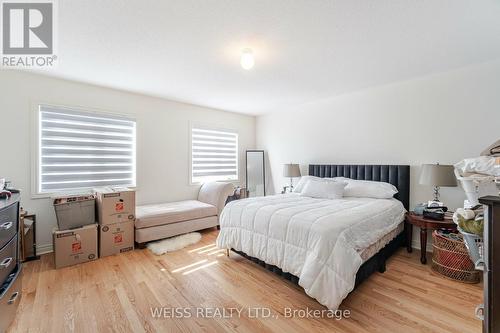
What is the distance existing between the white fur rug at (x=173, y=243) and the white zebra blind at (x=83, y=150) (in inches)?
48.1

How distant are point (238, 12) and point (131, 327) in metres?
2.62

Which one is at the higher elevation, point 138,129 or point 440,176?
point 138,129

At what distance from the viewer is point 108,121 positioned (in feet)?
11.6

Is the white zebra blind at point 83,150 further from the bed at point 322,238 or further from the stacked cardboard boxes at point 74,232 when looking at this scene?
the bed at point 322,238

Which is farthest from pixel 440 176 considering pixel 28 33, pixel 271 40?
pixel 28 33

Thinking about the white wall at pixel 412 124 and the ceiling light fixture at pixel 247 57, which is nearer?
the ceiling light fixture at pixel 247 57

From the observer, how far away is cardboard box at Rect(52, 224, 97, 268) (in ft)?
8.41

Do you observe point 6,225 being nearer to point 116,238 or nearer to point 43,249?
point 116,238

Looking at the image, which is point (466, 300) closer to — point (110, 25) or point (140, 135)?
point (110, 25)

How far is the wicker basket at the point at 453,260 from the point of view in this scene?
88.3 inches

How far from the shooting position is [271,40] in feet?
7.09

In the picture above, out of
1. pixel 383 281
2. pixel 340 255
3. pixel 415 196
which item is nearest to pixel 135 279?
pixel 340 255

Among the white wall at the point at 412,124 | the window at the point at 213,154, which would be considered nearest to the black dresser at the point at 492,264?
the white wall at the point at 412,124

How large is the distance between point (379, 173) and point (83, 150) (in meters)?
4.59
